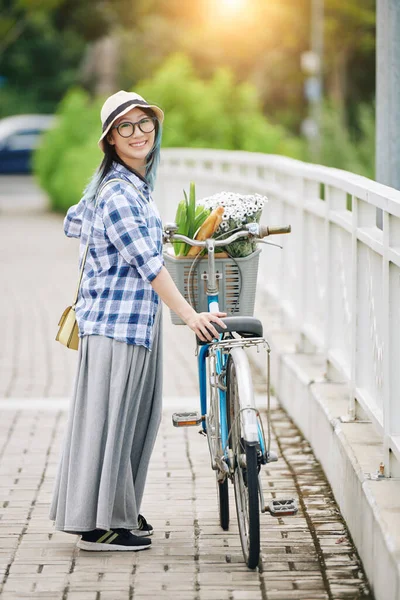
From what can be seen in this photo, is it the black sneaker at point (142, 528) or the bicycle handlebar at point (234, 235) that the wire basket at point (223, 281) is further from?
the black sneaker at point (142, 528)

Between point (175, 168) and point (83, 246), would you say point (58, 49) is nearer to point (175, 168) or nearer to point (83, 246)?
point (175, 168)

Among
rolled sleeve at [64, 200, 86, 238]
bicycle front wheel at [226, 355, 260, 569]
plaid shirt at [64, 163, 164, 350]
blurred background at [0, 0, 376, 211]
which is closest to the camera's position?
bicycle front wheel at [226, 355, 260, 569]

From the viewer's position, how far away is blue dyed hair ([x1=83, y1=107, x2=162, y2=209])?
15.5 feet

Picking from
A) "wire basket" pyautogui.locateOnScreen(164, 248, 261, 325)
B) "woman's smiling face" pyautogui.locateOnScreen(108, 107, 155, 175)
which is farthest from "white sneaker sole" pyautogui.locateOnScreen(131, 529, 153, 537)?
"woman's smiling face" pyautogui.locateOnScreen(108, 107, 155, 175)

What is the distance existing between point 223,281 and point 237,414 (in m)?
0.51

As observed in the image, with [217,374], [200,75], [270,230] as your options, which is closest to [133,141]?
[270,230]

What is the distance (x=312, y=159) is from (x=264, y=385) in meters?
A: 12.2

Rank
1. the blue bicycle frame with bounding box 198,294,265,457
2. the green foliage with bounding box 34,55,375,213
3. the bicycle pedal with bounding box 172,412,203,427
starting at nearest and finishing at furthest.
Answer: the blue bicycle frame with bounding box 198,294,265,457, the bicycle pedal with bounding box 172,412,203,427, the green foliage with bounding box 34,55,375,213

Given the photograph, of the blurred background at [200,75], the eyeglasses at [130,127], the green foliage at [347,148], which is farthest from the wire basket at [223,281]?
the green foliage at [347,148]

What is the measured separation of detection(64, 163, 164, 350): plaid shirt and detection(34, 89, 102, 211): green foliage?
18479 mm

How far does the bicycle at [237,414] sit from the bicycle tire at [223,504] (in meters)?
0.03

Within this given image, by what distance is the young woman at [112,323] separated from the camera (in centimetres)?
465

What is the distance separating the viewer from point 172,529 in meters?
5.20

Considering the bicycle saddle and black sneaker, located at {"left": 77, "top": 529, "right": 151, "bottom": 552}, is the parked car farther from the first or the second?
the bicycle saddle
